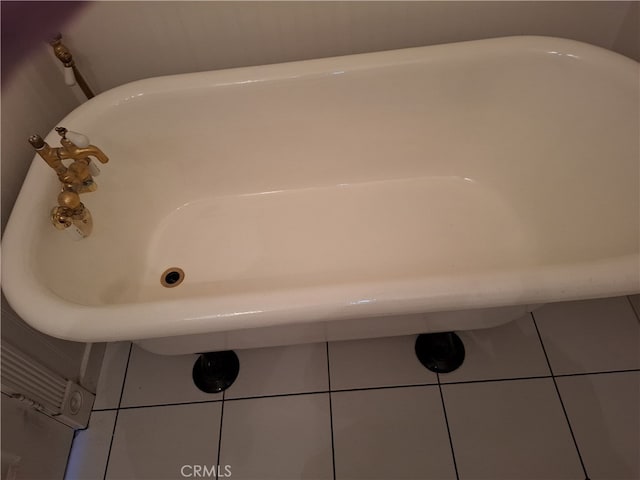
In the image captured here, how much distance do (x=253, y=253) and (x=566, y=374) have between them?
3.12 feet

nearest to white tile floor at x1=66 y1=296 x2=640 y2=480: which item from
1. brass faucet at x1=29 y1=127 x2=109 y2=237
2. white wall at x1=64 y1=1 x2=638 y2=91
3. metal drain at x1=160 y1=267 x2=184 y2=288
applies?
metal drain at x1=160 y1=267 x2=184 y2=288

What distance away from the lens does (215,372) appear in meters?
1.15

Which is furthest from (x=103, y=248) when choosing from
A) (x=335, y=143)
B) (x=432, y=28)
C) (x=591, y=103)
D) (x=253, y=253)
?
(x=591, y=103)

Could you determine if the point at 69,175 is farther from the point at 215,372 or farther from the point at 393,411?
the point at 393,411

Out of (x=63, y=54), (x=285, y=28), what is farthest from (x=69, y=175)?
(x=285, y=28)

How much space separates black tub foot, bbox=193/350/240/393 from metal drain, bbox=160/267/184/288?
0.23m

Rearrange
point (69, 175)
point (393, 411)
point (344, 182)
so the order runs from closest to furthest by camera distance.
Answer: point (69, 175) < point (393, 411) < point (344, 182)

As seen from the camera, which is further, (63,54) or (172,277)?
(172,277)

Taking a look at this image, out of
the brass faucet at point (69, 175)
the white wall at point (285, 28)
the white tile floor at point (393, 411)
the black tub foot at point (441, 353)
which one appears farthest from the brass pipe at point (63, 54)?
the black tub foot at point (441, 353)

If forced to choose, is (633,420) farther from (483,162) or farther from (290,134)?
(290,134)

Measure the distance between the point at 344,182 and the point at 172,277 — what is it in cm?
60

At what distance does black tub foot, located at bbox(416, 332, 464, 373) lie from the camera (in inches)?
44.1

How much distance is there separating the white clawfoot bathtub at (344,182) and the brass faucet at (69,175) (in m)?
0.05

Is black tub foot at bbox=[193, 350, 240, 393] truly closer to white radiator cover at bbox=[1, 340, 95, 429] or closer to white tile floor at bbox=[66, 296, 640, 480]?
white tile floor at bbox=[66, 296, 640, 480]
